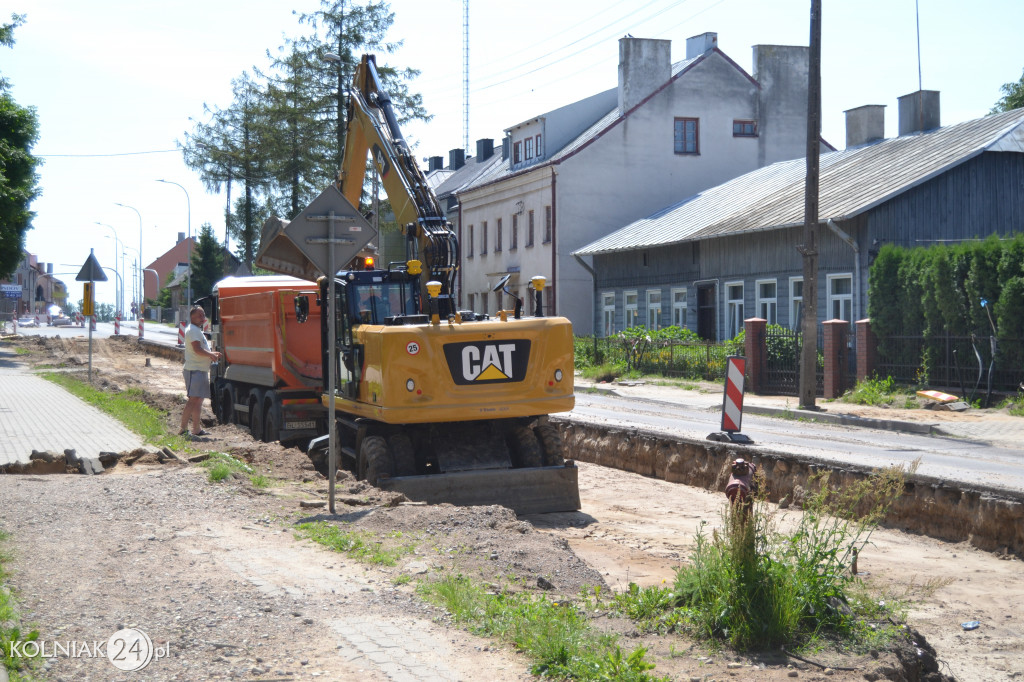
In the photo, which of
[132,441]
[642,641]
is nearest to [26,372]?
[132,441]

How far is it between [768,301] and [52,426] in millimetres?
20559

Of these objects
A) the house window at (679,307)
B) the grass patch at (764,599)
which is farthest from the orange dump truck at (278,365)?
the house window at (679,307)

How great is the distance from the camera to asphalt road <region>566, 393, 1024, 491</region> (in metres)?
12.4

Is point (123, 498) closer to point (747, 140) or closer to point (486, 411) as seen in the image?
point (486, 411)

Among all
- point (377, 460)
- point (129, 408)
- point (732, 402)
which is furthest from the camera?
point (129, 408)

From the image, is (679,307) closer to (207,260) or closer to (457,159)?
(457,159)

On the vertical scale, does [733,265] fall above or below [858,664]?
above

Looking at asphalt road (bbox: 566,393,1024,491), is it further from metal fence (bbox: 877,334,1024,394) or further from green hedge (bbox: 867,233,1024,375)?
green hedge (bbox: 867,233,1024,375)

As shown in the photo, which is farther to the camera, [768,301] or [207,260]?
[207,260]

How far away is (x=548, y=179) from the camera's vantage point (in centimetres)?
4356

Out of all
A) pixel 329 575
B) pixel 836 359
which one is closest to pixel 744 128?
pixel 836 359

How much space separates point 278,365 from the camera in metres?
15.3

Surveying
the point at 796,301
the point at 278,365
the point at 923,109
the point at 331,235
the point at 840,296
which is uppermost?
the point at 923,109

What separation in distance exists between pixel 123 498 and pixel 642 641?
5750mm
